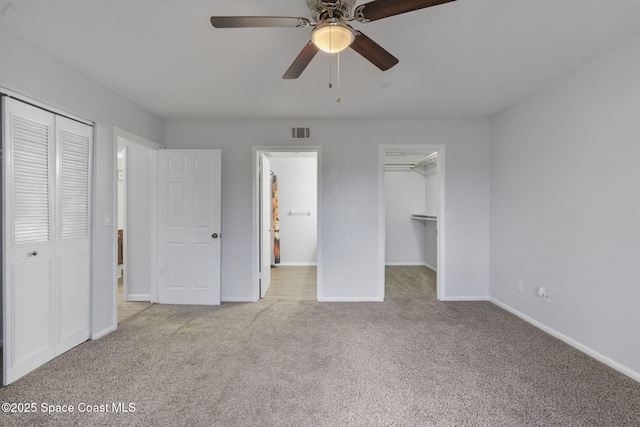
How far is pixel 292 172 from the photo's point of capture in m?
6.32

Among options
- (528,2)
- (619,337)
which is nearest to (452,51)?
(528,2)

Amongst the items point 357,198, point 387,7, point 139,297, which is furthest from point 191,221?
point 387,7

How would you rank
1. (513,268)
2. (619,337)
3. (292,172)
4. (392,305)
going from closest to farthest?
(619,337) < (513,268) < (392,305) < (292,172)

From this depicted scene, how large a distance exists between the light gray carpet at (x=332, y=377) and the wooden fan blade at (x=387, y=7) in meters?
2.23

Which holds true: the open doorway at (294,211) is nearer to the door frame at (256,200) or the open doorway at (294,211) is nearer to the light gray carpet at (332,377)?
the door frame at (256,200)

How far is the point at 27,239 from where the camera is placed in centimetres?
209

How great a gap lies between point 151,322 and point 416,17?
12.4 ft

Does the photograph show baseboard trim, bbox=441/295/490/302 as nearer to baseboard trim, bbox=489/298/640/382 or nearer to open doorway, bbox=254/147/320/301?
baseboard trim, bbox=489/298/640/382

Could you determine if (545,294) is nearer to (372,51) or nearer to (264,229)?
(372,51)

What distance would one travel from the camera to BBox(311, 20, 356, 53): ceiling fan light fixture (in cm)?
148

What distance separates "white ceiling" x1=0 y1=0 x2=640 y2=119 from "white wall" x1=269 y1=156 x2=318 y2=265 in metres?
3.01

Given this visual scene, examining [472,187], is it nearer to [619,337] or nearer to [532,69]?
[532,69]

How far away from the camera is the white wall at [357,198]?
3.79 m

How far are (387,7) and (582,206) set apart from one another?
8.05ft
